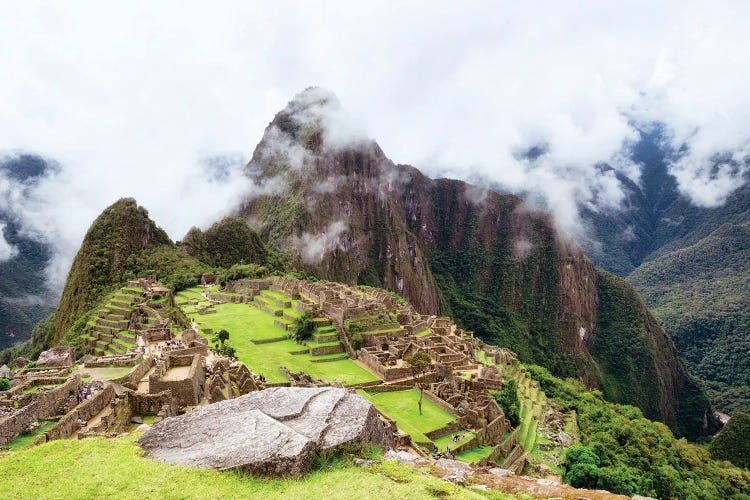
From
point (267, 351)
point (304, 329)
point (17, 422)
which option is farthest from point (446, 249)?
point (17, 422)

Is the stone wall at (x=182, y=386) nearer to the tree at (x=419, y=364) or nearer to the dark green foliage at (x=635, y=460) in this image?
the tree at (x=419, y=364)

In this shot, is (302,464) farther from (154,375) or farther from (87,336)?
(87,336)

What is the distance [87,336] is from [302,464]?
124 ft

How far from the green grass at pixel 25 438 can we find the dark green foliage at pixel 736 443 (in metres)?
63.2

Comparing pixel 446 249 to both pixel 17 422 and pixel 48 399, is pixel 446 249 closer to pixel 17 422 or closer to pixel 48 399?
pixel 48 399

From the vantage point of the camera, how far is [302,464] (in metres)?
9.57

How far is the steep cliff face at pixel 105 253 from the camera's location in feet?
219

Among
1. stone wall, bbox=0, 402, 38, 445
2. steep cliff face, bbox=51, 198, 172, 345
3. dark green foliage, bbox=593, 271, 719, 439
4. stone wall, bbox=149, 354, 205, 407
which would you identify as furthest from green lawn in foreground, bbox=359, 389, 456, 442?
dark green foliage, bbox=593, 271, 719, 439

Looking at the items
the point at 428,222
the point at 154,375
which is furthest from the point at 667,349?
the point at 154,375

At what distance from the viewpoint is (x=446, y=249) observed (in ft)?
615

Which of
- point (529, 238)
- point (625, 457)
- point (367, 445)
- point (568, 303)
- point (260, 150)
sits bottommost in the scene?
point (625, 457)

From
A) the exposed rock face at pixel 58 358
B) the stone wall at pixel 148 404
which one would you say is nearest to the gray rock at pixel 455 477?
the stone wall at pixel 148 404

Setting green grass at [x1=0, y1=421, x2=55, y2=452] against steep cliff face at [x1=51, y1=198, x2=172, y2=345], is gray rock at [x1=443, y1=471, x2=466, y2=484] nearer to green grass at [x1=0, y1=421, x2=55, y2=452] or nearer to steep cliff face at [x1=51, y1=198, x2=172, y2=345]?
green grass at [x1=0, y1=421, x2=55, y2=452]

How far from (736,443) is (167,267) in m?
71.4
